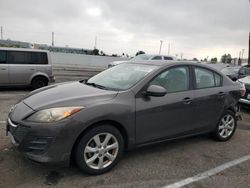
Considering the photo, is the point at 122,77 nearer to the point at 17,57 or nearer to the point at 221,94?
the point at 221,94

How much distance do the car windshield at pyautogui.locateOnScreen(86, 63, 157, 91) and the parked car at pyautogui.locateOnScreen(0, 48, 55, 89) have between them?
6257 millimetres

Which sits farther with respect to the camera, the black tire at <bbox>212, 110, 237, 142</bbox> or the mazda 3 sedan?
the black tire at <bbox>212, 110, 237, 142</bbox>

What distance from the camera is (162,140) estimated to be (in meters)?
4.27

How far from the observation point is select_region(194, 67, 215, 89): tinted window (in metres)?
4.78

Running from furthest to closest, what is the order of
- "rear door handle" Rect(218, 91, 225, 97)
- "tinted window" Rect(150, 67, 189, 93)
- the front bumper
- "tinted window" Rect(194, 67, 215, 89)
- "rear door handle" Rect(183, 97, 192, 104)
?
"rear door handle" Rect(218, 91, 225, 97)
"tinted window" Rect(194, 67, 215, 89)
"rear door handle" Rect(183, 97, 192, 104)
"tinted window" Rect(150, 67, 189, 93)
the front bumper

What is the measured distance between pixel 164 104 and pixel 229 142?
2013 mm

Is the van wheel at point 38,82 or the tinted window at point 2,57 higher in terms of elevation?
the tinted window at point 2,57

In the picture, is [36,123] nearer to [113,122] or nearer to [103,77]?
[113,122]

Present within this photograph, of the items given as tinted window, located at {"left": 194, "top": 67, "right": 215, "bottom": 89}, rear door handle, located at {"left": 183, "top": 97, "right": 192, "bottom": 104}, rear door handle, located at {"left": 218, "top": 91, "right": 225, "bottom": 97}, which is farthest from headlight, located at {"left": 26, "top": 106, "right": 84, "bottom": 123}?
rear door handle, located at {"left": 218, "top": 91, "right": 225, "bottom": 97}

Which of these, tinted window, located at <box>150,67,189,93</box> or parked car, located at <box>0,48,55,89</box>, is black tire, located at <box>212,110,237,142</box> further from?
parked car, located at <box>0,48,55,89</box>

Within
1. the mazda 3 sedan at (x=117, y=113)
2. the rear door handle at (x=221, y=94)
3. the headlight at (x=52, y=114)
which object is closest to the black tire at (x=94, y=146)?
the mazda 3 sedan at (x=117, y=113)

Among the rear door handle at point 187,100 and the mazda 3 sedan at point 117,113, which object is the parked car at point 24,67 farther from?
the rear door handle at point 187,100

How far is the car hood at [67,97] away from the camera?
3500 mm

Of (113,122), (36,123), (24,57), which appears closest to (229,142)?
(113,122)
